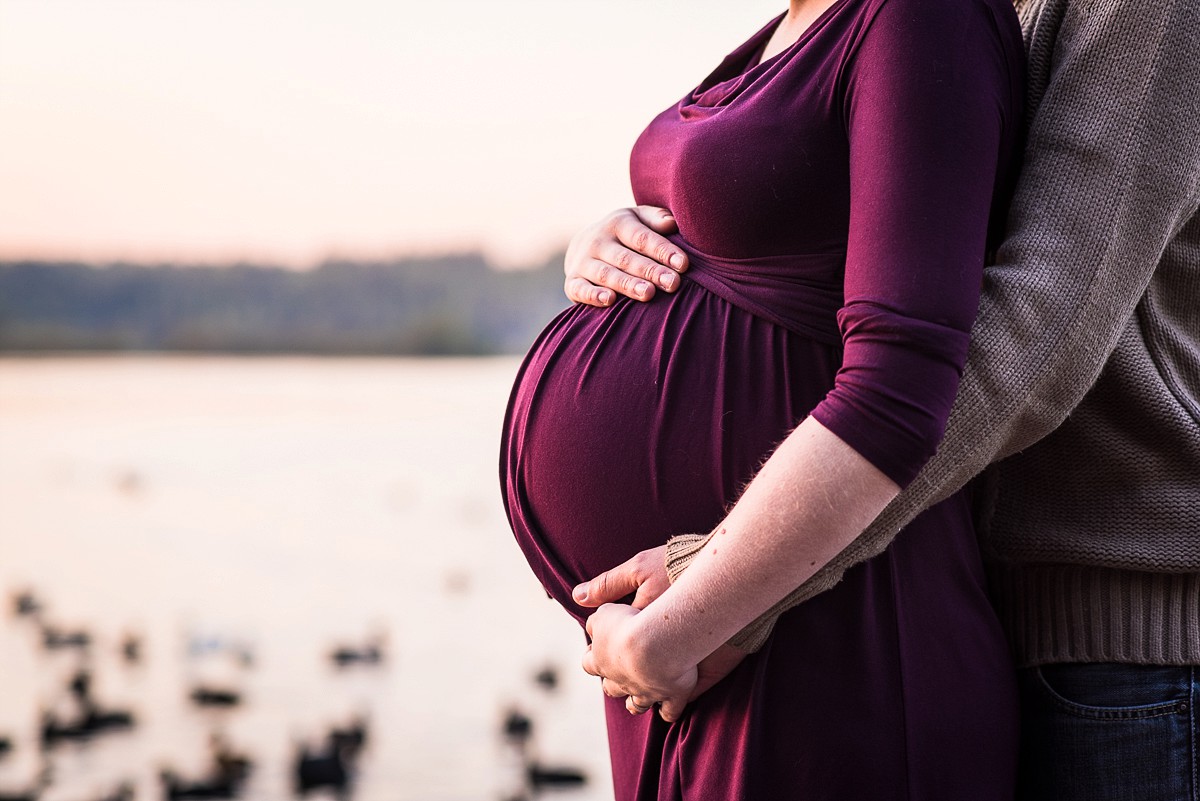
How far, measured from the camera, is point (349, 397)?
11102 millimetres

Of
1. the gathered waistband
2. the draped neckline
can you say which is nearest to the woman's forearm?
the gathered waistband

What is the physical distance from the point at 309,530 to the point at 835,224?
211 inches

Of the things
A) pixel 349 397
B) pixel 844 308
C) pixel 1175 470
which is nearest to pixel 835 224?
pixel 844 308

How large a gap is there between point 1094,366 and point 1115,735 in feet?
1.22

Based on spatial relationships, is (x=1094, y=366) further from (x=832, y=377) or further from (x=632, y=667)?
(x=632, y=667)

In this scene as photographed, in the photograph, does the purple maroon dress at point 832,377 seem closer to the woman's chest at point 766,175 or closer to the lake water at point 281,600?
the woman's chest at point 766,175

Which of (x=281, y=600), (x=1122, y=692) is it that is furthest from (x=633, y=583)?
(x=281, y=600)

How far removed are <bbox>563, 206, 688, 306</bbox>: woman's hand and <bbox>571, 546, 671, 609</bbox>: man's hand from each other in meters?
0.30

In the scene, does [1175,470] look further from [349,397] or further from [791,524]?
[349,397]

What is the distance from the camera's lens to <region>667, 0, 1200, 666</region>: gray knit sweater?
3.33ft

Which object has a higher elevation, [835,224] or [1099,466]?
[835,224]

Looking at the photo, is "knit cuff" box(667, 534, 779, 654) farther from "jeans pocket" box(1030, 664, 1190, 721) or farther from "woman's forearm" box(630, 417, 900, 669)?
"jeans pocket" box(1030, 664, 1190, 721)

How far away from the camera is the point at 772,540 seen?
0.97 metres

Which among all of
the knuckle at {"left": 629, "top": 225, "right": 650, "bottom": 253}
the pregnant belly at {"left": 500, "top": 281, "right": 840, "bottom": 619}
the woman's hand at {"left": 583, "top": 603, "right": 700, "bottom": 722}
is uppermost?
the knuckle at {"left": 629, "top": 225, "right": 650, "bottom": 253}
